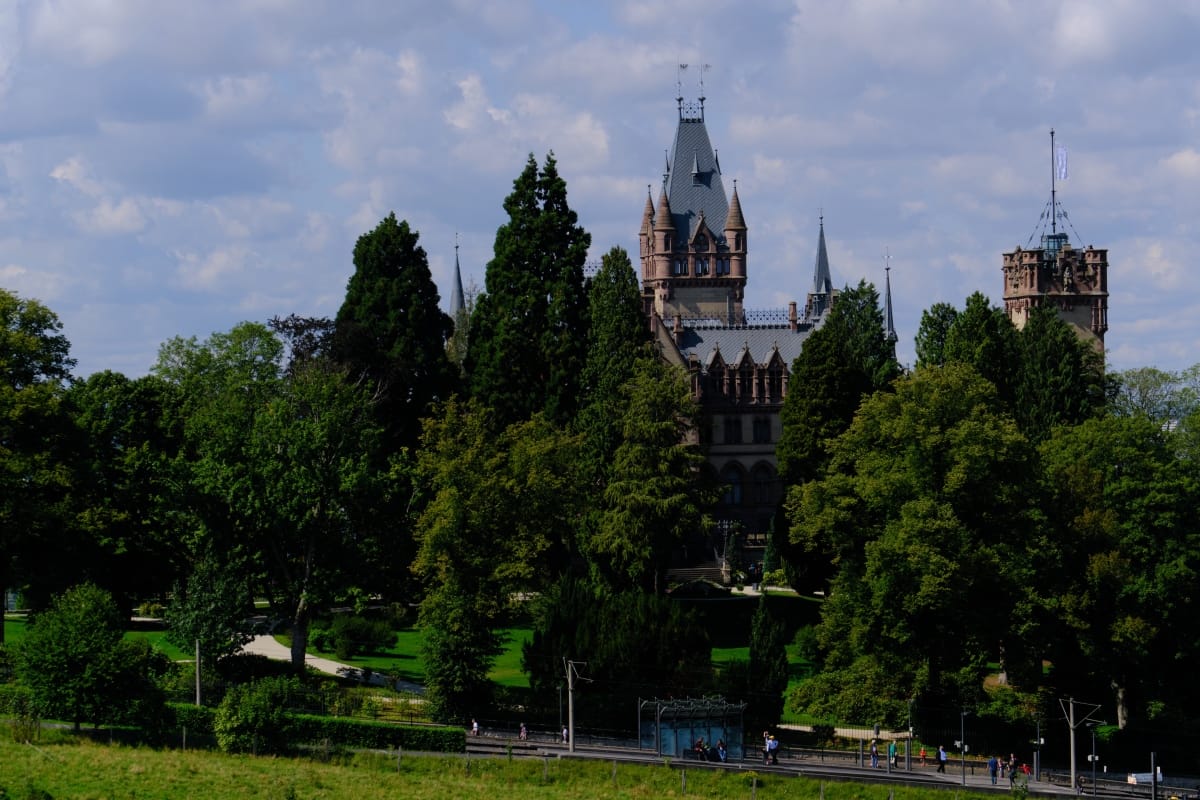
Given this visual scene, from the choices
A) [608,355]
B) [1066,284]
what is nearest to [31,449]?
[608,355]

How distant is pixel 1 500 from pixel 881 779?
111 feet

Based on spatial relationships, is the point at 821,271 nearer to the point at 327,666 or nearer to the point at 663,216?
the point at 663,216

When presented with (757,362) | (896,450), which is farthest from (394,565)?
(757,362)

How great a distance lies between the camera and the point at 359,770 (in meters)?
62.9

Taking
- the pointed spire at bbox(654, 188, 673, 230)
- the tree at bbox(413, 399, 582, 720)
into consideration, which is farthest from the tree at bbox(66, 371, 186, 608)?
the pointed spire at bbox(654, 188, 673, 230)

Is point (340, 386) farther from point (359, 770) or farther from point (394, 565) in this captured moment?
point (359, 770)

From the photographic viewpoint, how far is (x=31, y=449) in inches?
2995

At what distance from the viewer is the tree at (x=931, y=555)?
73875 mm

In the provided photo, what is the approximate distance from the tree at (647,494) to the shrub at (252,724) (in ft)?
85.1

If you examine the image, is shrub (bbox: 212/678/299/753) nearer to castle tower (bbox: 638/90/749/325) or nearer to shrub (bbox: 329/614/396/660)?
shrub (bbox: 329/614/396/660)

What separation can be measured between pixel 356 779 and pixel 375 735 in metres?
5.36

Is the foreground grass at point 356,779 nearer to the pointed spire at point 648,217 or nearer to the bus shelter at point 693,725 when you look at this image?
the bus shelter at point 693,725

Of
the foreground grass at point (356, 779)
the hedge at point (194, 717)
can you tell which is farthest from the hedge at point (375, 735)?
the hedge at point (194, 717)

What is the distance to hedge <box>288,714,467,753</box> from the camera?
65875mm
